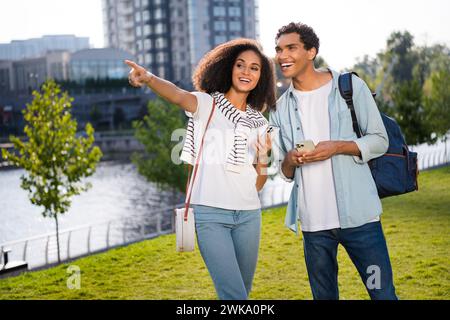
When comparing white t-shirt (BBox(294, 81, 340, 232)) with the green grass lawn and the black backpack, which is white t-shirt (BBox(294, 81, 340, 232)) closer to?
the black backpack

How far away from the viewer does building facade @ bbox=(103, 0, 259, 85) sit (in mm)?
83875

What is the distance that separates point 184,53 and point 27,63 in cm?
1854

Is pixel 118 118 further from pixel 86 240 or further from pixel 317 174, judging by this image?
pixel 317 174

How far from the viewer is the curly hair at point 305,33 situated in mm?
3902

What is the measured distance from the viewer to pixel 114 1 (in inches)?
3789

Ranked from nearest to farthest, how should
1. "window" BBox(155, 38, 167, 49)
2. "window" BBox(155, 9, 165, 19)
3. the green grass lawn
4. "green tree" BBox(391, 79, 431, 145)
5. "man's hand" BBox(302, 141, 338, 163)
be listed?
"man's hand" BBox(302, 141, 338, 163), the green grass lawn, "green tree" BBox(391, 79, 431, 145), "window" BBox(155, 38, 167, 49), "window" BBox(155, 9, 165, 19)

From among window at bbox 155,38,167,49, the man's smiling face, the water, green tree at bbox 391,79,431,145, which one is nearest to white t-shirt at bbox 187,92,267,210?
the man's smiling face

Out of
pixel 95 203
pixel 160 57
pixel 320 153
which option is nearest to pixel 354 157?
pixel 320 153

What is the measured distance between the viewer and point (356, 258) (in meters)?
3.78

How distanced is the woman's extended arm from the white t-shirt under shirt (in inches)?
24.5

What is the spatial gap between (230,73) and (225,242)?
104cm

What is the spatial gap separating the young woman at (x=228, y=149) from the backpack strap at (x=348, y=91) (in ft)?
1.84

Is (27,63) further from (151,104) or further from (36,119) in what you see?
(36,119)

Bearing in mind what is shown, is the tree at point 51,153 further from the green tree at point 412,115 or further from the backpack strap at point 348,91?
the green tree at point 412,115
